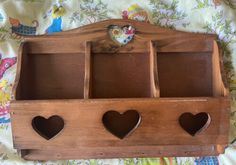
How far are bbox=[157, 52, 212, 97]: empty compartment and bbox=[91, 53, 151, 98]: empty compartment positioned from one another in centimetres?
4

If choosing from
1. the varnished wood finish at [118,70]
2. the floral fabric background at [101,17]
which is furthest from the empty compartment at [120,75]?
the floral fabric background at [101,17]

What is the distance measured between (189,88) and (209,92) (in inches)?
2.2

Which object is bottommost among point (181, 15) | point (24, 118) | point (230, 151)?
point (230, 151)

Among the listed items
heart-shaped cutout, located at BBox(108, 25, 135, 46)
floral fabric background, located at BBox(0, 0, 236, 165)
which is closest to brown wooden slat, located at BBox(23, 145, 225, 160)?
floral fabric background, located at BBox(0, 0, 236, 165)

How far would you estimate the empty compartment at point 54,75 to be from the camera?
2.86 ft

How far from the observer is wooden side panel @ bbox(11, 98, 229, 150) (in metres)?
0.74

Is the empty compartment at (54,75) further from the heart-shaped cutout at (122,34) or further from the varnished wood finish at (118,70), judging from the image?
the heart-shaped cutout at (122,34)

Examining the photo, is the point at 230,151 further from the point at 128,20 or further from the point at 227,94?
the point at 128,20

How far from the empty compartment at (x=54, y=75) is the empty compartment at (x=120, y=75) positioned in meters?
0.05

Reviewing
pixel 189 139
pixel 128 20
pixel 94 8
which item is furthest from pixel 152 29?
pixel 189 139

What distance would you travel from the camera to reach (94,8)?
924 millimetres

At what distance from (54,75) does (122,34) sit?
0.22 meters

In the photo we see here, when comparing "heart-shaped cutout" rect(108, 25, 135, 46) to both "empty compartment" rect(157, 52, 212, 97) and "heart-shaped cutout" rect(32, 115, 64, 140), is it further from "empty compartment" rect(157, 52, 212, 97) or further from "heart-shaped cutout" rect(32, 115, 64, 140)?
"heart-shaped cutout" rect(32, 115, 64, 140)

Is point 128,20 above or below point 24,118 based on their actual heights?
above
